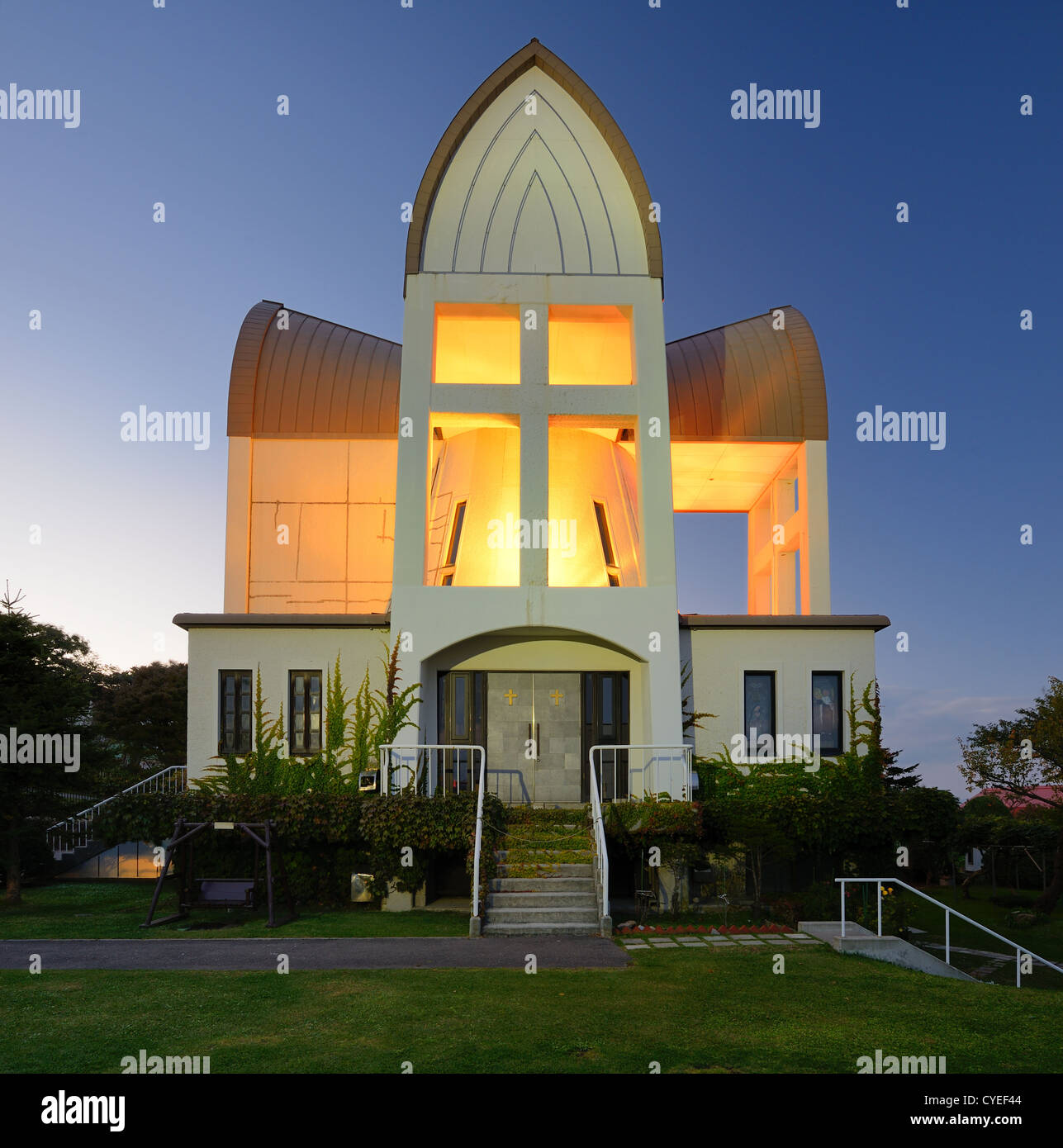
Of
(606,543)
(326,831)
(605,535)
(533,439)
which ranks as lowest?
(326,831)

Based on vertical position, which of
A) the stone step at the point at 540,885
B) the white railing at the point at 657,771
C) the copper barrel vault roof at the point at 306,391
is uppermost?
the copper barrel vault roof at the point at 306,391

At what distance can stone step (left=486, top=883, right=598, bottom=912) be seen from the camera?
12922 millimetres

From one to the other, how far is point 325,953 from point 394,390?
14737 millimetres

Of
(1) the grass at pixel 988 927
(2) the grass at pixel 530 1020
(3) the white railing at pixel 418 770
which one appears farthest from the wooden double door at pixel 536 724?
(2) the grass at pixel 530 1020

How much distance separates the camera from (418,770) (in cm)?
1568

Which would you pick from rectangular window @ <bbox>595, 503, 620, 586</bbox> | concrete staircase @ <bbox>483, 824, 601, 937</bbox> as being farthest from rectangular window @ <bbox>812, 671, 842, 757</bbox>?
concrete staircase @ <bbox>483, 824, 601, 937</bbox>

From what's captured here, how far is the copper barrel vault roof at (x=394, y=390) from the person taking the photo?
883 inches

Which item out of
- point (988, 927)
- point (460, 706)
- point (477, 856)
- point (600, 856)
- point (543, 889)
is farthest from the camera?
point (988, 927)

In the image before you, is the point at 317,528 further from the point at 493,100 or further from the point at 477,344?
the point at 493,100

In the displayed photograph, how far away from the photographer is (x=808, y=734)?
1762 centimetres

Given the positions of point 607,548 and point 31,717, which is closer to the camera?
point 31,717

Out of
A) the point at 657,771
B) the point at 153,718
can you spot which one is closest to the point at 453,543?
the point at 657,771

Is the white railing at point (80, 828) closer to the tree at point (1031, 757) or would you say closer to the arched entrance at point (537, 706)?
the arched entrance at point (537, 706)

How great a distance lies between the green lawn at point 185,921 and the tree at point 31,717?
53.4 inches
